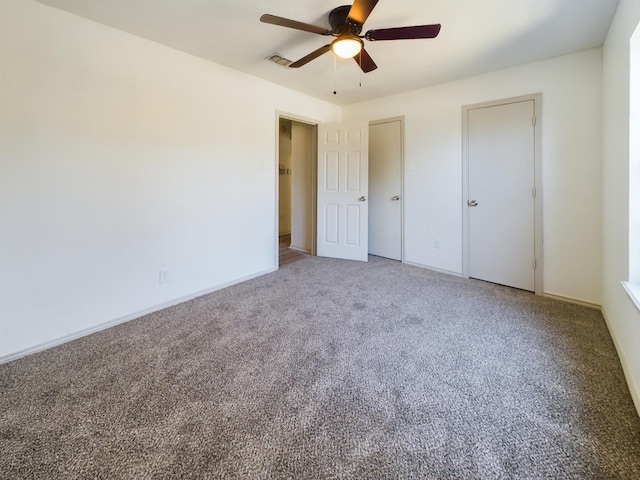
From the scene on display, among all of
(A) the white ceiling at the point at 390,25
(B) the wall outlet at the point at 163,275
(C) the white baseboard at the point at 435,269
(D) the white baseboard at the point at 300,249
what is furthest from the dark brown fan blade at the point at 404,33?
(D) the white baseboard at the point at 300,249

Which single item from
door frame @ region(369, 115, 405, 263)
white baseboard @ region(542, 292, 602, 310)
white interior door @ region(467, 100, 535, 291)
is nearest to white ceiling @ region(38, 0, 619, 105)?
white interior door @ region(467, 100, 535, 291)

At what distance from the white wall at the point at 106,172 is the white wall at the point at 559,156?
97.3 inches

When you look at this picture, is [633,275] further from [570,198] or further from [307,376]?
[307,376]

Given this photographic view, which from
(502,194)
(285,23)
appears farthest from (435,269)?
(285,23)

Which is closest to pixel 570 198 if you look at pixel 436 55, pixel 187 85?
pixel 436 55

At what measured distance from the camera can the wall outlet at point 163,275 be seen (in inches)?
107

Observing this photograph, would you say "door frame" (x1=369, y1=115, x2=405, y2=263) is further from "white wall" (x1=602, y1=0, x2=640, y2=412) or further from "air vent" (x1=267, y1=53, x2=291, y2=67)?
"white wall" (x1=602, y1=0, x2=640, y2=412)

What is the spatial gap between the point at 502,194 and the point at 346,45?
2.35m

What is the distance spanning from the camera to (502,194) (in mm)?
3195

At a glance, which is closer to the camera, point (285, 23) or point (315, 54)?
point (285, 23)

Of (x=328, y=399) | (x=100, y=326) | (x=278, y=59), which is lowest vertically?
→ (x=328, y=399)

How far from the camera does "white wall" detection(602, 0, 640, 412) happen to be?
64.6 inches

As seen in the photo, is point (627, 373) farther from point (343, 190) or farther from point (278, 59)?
point (278, 59)

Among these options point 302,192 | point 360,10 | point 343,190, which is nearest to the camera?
point 360,10
